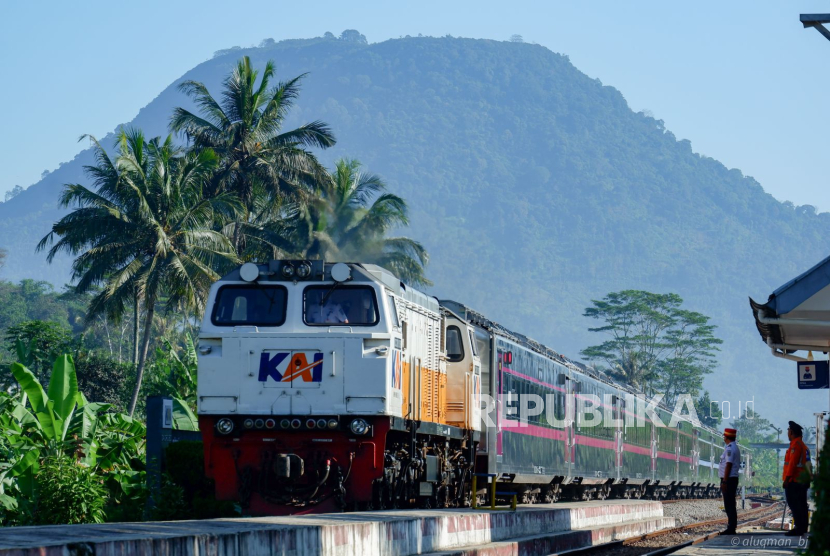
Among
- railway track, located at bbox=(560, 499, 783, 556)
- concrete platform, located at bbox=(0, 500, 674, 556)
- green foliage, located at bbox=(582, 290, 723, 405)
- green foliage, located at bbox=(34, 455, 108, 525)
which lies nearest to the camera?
concrete platform, located at bbox=(0, 500, 674, 556)

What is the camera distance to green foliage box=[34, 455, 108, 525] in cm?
1822

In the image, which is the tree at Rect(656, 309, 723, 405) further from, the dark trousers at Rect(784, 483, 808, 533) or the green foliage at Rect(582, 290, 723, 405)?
the dark trousers at Rect(784, 483, 808, 533)

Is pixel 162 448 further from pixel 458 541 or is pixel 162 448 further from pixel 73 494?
pixel 458 541

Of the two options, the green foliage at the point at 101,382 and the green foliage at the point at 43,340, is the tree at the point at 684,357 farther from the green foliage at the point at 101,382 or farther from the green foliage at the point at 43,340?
the green foliage at the point at 43,340

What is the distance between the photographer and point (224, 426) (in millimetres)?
14750

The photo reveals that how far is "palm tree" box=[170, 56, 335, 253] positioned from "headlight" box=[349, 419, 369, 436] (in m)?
29.8

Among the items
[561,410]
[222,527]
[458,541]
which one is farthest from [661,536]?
[222,527]

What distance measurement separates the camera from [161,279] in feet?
127

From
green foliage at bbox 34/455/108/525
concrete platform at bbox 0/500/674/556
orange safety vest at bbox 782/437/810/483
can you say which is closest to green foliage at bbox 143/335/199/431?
green foliage at bbox 34/455/108/525

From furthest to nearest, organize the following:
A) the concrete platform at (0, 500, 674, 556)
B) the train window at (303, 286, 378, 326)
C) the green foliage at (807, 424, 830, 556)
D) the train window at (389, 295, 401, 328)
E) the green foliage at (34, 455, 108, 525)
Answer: the green foliage at (34, 455, 108, 525), the train window at (389, 295, 401, 328), the train window at (303, 286, 378, 326), the concrete platform at (0, 500, 674, 556), the green foliage at (807, 424, 830, 556)

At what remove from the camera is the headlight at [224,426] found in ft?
48.3

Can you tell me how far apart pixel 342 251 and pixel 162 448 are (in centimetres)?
3258

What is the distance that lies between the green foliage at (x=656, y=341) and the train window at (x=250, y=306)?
86.3 meters

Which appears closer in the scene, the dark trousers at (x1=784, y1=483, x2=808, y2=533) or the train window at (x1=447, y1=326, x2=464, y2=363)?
the dark trousers at (x1=784, y1=483, x2=808, y2=533)
